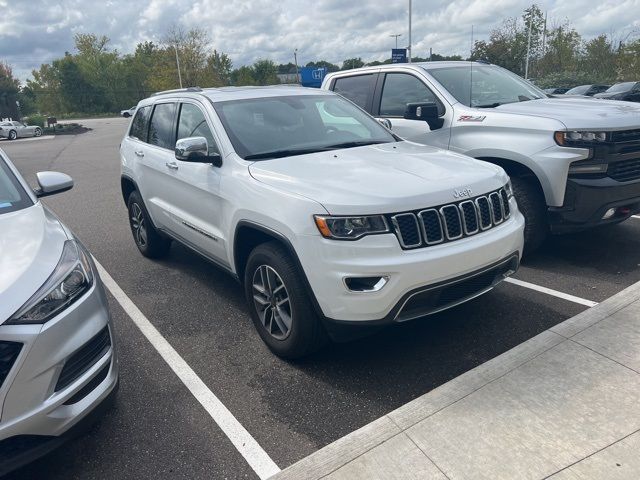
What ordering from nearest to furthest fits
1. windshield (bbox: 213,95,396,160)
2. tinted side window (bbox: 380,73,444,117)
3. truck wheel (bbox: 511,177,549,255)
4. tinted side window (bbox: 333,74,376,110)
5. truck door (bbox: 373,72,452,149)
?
windshield (bbox: 213,95,396,160)
truck wheel (bbox: 511,177,549,255)
truck door (bbox: 373,72,452,149)
tinted side window (bbox: 380,73,444,117)
tinted side window (bbox: 333,74,376,110)

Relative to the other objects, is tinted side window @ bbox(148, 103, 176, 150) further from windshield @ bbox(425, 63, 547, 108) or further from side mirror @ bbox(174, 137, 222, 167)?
windshield @ bbox(425, 63, 547, 108)

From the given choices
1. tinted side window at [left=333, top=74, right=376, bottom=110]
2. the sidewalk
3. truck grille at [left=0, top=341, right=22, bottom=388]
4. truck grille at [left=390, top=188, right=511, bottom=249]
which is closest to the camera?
truck grille at [left=0, top=341, right=22, bottom=388]

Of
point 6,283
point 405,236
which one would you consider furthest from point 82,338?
point 405,236

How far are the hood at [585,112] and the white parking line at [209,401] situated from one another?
3640 mm

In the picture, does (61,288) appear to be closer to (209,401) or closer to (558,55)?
(209,401)

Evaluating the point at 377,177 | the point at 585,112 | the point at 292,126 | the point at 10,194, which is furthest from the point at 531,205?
the point at 10,194

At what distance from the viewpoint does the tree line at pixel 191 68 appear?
125 ft

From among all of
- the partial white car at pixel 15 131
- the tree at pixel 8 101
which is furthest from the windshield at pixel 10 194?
the tree at pixel 8 101

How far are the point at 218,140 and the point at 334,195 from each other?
4.51 feet

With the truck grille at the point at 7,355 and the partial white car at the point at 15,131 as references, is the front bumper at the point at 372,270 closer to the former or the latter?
the truck grille at the point at 7,355

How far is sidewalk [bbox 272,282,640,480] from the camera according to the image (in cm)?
247

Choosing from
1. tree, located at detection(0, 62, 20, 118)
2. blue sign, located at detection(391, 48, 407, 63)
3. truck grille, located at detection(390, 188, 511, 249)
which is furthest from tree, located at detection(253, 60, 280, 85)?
truck grille, located at detection(390, 188, 511, 249)

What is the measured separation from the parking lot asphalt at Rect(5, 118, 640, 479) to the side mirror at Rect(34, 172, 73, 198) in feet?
3.91

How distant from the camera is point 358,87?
6.76 m
